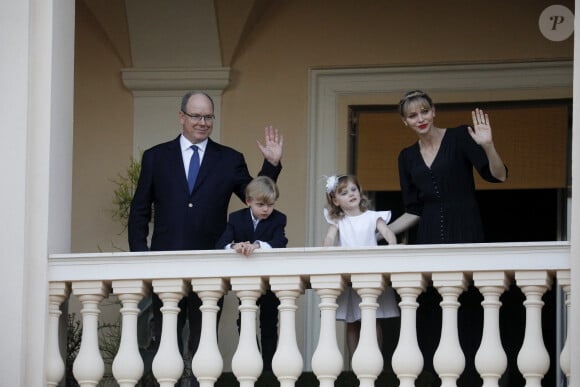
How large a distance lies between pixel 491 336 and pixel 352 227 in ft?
4.18

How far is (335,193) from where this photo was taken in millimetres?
9250

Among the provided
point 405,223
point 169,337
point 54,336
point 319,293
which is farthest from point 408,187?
point 54,336

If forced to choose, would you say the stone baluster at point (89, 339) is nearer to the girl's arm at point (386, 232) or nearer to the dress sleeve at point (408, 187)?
the girl's arm at point (386, 232)

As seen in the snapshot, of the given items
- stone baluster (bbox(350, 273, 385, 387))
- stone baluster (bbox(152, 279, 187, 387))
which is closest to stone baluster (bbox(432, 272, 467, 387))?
stone baluster (bbox(350, 273, 385, 387))

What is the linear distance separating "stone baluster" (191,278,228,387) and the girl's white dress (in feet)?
2.51

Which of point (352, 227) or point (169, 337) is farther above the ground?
point (352, 227)

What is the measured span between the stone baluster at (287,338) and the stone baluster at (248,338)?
3.1 inches

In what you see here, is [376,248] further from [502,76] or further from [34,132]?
[502,76]

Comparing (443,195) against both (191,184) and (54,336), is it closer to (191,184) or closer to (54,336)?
(191,184)

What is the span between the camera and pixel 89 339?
28.3 ft

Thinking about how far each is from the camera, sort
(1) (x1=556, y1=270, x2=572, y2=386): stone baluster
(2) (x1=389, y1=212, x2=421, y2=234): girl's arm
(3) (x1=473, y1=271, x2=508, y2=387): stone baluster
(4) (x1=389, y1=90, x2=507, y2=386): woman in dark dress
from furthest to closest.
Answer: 1. (2) (x1=389, y1=212, x2=421, y2=234): girl's arm
2. (4) (x1=389, y1=90, x2=507, y2=386): woman in dark dress
3. (3) (x1=473, y1=271, x2=508, y2=387): stone baluster
4. (1) (x1=556, y1=270, x2=572, y2=386): stone baluster

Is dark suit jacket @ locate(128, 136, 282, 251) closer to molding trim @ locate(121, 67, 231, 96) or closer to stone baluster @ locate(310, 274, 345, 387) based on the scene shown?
stone baluster @ locate(310, 274, 345, 387)

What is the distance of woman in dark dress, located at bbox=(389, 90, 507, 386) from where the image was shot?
894 centimetres

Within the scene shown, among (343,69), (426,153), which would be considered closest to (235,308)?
(343,69)
